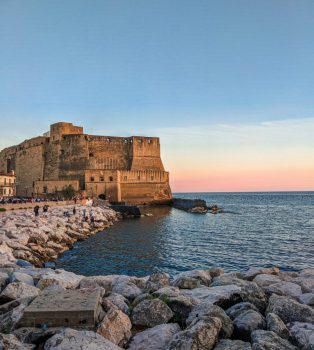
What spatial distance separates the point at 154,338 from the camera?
3.71 m

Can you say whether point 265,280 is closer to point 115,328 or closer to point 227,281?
point 227,281

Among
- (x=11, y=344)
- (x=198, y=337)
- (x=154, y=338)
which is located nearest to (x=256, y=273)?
(x=154, y=338)

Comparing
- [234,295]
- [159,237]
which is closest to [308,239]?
[159,237]

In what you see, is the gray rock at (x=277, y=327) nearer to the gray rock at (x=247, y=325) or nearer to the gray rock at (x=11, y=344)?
the gray rock at (x=247, y=325)

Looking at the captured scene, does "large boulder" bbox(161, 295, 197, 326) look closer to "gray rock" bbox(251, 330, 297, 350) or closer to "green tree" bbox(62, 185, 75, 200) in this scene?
"gray rock" bbox(251, 330, 297, 350)

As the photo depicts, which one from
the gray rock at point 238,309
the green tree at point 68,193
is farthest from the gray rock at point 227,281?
the green tree at point 68,193

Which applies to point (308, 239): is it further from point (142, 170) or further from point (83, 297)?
point (142, 170)

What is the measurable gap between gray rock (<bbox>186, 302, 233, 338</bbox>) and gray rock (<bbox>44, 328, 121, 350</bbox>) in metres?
1.07

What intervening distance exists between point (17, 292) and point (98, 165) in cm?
4170

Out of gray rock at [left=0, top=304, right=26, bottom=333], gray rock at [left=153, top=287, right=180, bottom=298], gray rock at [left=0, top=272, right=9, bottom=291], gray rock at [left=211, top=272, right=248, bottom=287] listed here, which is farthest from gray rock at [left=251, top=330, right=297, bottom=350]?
gray rock at [left=0, top=272, right=9, bottom=291]

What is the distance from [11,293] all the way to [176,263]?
8490 millimetres

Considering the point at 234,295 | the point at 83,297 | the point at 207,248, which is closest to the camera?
the point at 83,297

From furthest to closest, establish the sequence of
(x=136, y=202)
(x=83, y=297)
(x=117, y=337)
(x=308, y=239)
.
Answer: (x=136, y=202), (x=308, y=239), (x=83, y=297), (x=117, y=337)

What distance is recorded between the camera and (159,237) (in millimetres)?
19125
